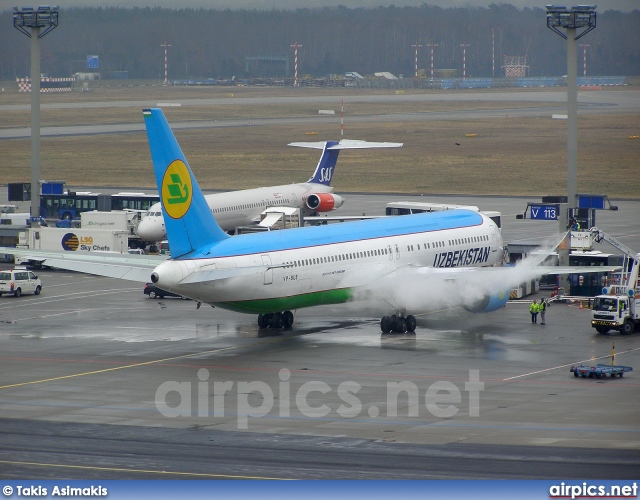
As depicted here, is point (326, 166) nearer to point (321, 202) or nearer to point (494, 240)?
point (321, 202)

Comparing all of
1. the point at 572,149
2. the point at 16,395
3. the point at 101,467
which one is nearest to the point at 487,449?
the point at 101,467

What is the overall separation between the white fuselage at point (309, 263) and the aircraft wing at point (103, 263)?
136 inches

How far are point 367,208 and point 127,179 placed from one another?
135 ft

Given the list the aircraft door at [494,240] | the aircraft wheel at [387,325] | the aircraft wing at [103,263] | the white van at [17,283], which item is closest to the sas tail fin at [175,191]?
the aircraft wing at [103,263]

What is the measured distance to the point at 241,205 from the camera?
92562 millimetres

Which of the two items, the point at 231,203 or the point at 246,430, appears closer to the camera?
the point at 246,430

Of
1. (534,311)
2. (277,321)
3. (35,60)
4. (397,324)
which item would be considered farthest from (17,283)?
(534,311)

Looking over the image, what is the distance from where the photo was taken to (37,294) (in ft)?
235

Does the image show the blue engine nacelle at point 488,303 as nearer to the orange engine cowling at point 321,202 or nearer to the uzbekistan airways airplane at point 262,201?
the uzbekistan airways airplane at point 262,201

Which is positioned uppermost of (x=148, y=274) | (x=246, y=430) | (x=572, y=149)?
(x=572, y=149)

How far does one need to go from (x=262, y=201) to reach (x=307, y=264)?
40399 millimetres

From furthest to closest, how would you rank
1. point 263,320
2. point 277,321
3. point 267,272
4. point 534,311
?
point 534,311 < point 263,320 < point 277,321 < point 267,272

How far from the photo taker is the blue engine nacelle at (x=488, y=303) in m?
57.2

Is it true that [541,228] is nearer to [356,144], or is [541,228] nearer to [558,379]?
[356,144]
